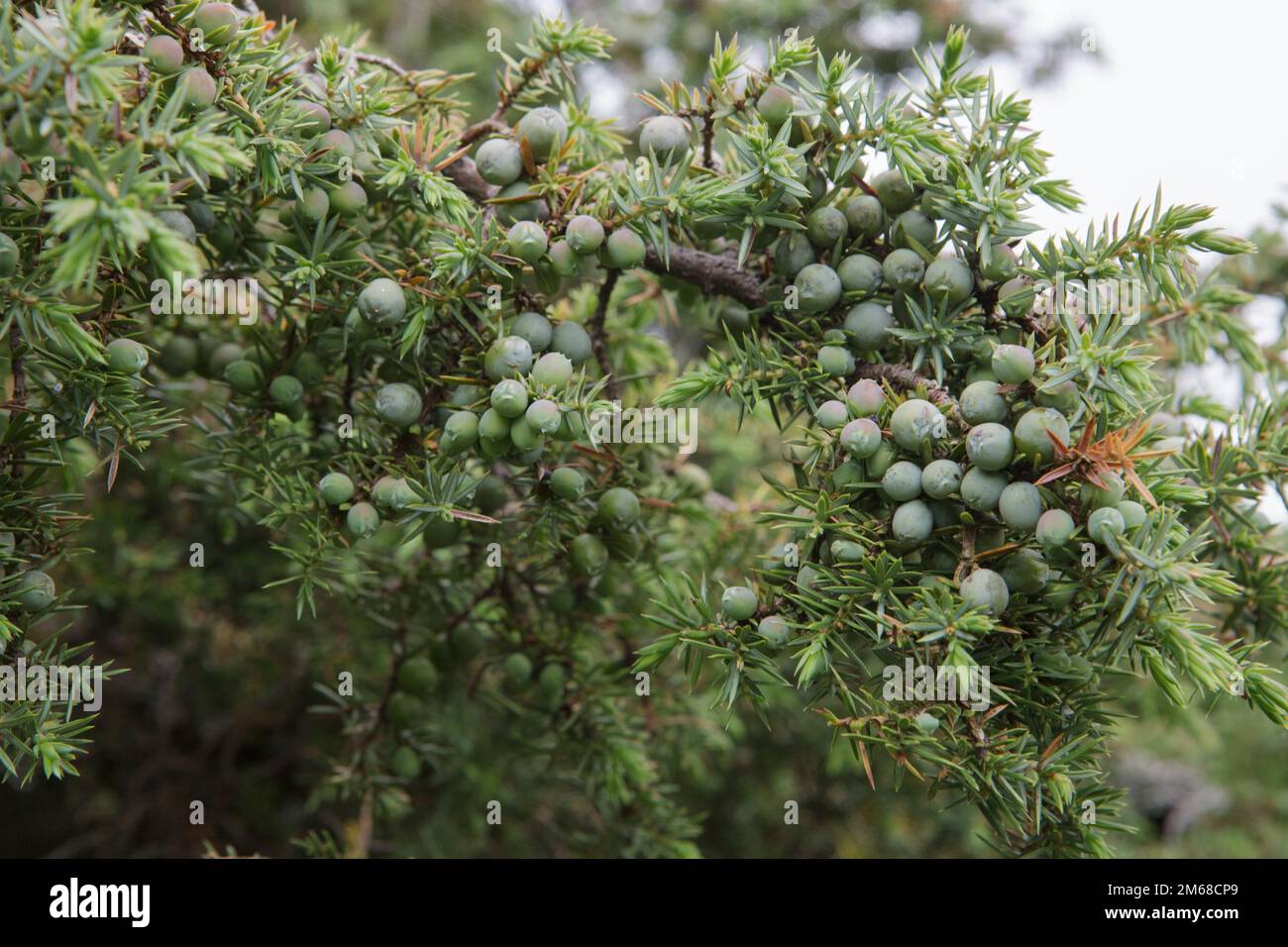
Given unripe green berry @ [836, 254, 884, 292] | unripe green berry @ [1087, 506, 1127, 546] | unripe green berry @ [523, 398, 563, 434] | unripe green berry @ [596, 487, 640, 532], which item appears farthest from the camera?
unripe green berry @ [596, 487, 640, 532]

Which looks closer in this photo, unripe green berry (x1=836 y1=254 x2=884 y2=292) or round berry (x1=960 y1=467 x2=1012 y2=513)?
round berry (x1=960 y1=467 x2=1012 y2=513)

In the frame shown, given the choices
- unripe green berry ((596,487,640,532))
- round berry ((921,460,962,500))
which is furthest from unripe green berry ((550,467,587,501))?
round berry ((921,460,962,500))

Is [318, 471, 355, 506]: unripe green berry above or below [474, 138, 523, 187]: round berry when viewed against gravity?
below

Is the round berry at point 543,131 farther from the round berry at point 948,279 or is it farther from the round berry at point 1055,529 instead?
the round berry at point 1055,529

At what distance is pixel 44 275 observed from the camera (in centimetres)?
93

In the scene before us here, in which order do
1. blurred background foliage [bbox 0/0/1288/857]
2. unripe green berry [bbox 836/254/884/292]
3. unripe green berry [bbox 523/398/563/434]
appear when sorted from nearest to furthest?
unripe green berry [bbox 523/398/563/434] → unripe green berry [bbox 836/254/884/292] → blurred background foliage [bbox 0/0/1288/857]

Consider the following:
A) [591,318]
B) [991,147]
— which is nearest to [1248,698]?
[991,147]

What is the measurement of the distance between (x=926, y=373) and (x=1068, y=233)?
0.20 m

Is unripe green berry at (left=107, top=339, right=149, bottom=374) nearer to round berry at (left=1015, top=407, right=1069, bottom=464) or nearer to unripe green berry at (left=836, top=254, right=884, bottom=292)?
unripe green berry at (left=836, top=254, right=884, bottom=292)

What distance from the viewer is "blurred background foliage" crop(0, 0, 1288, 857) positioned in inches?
69.6

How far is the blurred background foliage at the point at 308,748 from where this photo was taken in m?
1.77

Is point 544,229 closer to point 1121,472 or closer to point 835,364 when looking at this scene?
point 835,364

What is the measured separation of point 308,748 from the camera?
2.11m
